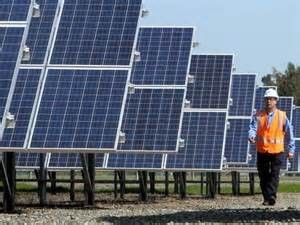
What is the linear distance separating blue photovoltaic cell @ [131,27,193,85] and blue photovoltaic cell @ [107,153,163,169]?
169 centimetres

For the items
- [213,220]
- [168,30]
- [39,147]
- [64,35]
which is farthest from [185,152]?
[213,220]

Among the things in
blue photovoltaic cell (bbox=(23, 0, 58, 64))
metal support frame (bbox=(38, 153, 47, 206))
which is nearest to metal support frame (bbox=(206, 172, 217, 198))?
metal support frame (bbox=(38, 153, 47, 206))

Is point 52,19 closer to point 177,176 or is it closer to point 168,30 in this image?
point 168,30

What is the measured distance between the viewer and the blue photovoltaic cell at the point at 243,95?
28031mm

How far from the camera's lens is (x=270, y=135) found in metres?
12.8

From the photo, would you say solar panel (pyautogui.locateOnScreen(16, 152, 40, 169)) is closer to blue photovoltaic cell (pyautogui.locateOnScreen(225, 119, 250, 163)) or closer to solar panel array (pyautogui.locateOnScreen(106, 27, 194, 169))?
solar panel array (pyautogui.locateOnScreen(106, 27, 194, 169))

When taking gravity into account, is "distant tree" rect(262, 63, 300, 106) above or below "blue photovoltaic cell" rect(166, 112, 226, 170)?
above

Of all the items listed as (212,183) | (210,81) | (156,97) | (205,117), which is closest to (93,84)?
(156,97)

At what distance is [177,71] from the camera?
792 inches

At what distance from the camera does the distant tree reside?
325ft

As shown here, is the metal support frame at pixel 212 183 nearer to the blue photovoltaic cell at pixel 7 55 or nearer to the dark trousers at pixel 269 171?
the blue photovoltaic cell at pixel 7 55

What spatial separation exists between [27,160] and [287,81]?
84279mm

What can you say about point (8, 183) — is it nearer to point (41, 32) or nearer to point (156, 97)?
point (41, 32)

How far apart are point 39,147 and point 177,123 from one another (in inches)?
179
